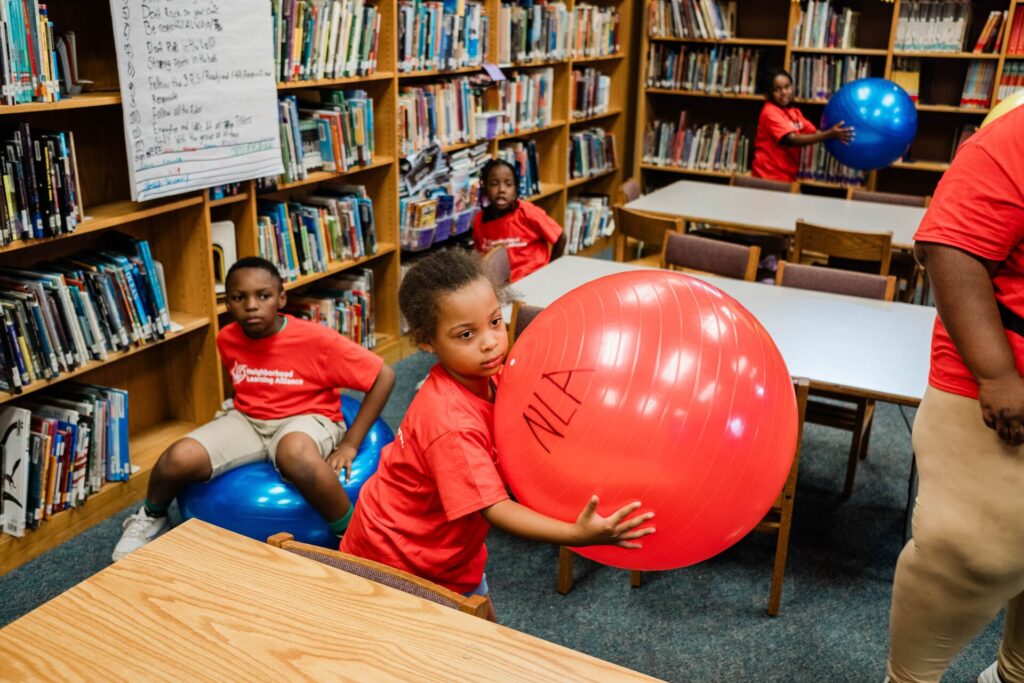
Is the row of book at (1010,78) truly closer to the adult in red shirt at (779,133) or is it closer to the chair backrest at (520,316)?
the adult in red shirt at (779,133)

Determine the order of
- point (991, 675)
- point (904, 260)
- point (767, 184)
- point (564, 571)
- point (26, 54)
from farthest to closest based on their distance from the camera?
point (767, 184) < point (904, 260) < point (564, 571) < point (26, 54) < point (991, 675)

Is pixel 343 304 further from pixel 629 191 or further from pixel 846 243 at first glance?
pixel 846 243

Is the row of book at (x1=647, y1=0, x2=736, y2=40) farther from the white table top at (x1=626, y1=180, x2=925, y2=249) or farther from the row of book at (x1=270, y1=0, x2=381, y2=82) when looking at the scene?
the row of book at (x1=270, y1=0, x2=381, y2=82)

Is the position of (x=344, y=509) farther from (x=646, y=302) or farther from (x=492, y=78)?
(x=492, y=78)

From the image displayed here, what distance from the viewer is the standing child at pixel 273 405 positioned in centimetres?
258

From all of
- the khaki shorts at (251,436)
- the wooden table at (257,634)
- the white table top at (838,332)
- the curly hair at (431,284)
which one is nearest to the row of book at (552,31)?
the white table top at (838,332)

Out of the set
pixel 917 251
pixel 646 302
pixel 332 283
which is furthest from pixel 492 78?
pixel 646 302

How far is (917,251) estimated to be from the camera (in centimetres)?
157

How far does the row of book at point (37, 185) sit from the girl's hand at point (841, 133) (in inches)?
155

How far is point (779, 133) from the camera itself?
5488 mm

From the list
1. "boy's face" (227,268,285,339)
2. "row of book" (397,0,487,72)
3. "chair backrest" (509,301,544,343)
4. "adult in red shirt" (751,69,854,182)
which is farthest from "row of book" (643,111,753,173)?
"boy's face" (227,268,285,339)

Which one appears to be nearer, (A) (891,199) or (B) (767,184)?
(A) (891,199)

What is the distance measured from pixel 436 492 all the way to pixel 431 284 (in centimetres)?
37

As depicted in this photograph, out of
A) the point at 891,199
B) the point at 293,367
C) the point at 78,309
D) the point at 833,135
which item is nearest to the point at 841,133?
the point at 833,135
